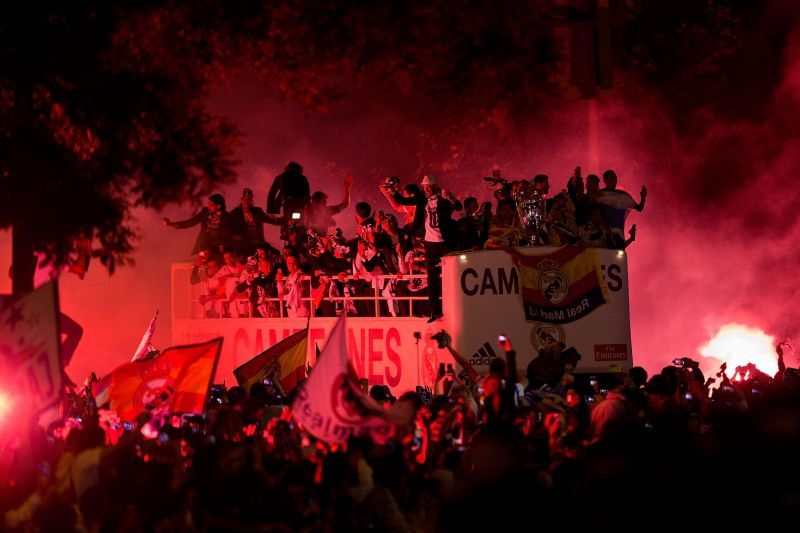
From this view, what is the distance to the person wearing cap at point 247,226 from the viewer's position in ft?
64.1

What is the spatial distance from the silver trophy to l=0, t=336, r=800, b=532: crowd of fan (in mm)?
3864

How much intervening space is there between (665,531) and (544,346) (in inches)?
298

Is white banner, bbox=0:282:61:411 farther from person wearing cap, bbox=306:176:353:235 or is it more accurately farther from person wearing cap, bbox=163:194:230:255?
person wearing cap, bbox=163:194:230:255

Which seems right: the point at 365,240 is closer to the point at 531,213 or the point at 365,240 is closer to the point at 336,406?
the point at 531,213

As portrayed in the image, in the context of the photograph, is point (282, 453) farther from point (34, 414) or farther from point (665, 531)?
point (665, 531)

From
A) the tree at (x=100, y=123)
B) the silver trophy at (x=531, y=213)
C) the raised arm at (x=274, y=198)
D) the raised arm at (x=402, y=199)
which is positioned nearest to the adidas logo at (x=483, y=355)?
the silver trophy at (x=531, y=213)

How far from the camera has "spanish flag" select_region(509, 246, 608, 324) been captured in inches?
601

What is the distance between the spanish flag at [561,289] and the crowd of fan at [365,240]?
389mm

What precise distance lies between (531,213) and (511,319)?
4.25 feet

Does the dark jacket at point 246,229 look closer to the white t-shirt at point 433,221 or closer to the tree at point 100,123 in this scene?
the white t-shirt at point 433,221

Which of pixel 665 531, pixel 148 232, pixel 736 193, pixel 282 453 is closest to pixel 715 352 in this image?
pixel 736 193

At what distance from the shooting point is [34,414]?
34.9 ft

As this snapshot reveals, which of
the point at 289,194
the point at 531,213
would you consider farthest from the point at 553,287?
the point at 289,194

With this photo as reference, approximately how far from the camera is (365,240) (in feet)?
57.1
